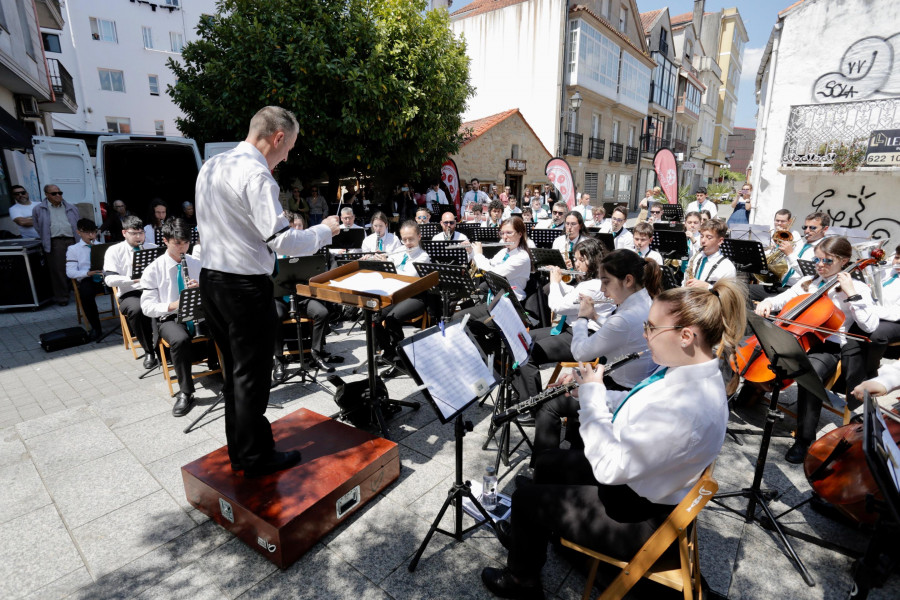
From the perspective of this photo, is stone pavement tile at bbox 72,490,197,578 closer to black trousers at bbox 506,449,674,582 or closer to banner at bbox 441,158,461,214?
black trousers at bbox 506,449,674,582

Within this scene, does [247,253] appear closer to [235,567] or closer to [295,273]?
[235,567]

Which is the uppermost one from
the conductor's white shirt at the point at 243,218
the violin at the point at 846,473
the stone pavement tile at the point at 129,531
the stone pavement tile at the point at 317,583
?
the conductor's white shirt at the point at 243,218

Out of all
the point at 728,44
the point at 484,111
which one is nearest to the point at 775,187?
the point at 484,111

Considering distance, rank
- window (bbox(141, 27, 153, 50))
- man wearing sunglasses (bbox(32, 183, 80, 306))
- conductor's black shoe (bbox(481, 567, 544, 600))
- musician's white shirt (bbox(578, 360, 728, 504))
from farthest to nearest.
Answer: window (bbox(141, 27, 153, 50))
man wearing sunglasses (bbox(32, 183, 80, 306))
conductor's black shoe (bbox(481, 567, 544, 600))
musician's white shirt (bbox(578, 360, 728, 504))

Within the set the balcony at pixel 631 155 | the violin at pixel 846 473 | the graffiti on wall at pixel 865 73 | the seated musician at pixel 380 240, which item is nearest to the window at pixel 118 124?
the seated musician at pixel 380 240

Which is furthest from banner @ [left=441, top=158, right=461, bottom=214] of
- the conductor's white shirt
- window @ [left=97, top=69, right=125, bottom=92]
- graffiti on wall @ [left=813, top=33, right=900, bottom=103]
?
window @ [left=97, top=69, right=125, bottom=92]

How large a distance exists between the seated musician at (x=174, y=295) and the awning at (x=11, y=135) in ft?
21.5

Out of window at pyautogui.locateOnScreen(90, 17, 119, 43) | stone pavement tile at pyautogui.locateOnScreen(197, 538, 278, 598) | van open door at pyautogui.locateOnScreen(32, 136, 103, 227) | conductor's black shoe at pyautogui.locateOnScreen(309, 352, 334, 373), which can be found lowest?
stone pavement tile at pyautogui.locateOnScreen(197, 538, 278, 598)

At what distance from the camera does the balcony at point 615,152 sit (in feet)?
93.1

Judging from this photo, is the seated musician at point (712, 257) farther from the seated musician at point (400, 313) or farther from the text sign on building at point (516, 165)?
the text sign on building at point (516, 165)

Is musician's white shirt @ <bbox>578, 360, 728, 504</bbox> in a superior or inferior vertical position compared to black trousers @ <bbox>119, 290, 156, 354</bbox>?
superior

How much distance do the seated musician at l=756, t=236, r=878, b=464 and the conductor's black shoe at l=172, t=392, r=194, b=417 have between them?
5458 mm

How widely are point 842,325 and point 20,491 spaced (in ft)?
22.3

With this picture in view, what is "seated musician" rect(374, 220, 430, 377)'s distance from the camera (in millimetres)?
5512
